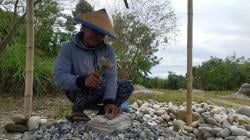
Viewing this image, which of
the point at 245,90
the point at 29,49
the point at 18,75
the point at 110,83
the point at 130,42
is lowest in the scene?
the point at 245,90

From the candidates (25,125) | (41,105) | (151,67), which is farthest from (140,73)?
(25,125)

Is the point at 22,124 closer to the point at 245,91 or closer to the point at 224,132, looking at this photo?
the point at 224,132

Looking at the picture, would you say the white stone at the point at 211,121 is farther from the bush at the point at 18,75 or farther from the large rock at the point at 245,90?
the large rock at the point at 245,90

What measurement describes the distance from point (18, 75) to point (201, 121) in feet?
11.6

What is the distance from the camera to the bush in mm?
7949

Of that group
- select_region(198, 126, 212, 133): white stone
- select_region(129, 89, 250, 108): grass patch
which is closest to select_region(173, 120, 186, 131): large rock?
select_region(198, 126, 212, 133): white stone

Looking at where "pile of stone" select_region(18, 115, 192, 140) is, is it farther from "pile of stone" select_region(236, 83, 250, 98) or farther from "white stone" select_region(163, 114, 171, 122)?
"pile of stone" select_region(236, 83, 250, 98)

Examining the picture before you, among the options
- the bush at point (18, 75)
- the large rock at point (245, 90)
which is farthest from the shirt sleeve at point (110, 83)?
the large rock at point (245, 90)

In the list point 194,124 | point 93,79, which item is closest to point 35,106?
point 194,124

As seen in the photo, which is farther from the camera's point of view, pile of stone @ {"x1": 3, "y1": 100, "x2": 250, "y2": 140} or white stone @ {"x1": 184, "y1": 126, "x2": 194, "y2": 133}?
white stone @ {"x1": 184, "y1": 126, "x2": 194, "y2": 133}

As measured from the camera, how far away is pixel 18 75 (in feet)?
26.3

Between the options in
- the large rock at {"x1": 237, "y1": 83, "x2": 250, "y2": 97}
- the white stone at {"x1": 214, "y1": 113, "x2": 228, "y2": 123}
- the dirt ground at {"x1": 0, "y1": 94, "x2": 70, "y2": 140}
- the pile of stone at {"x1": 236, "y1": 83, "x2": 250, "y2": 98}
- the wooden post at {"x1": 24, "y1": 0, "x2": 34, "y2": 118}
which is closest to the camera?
the wooden post at {"x1": 24, "y1": 0, "x2": 34, "y2": 118}

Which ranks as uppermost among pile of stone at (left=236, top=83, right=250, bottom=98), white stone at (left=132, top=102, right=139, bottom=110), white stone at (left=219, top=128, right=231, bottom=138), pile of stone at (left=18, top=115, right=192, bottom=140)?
pile of stone at (left=236, top=83, right=250, bottom=98)

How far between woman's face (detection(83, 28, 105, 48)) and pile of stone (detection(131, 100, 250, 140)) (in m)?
1.41
